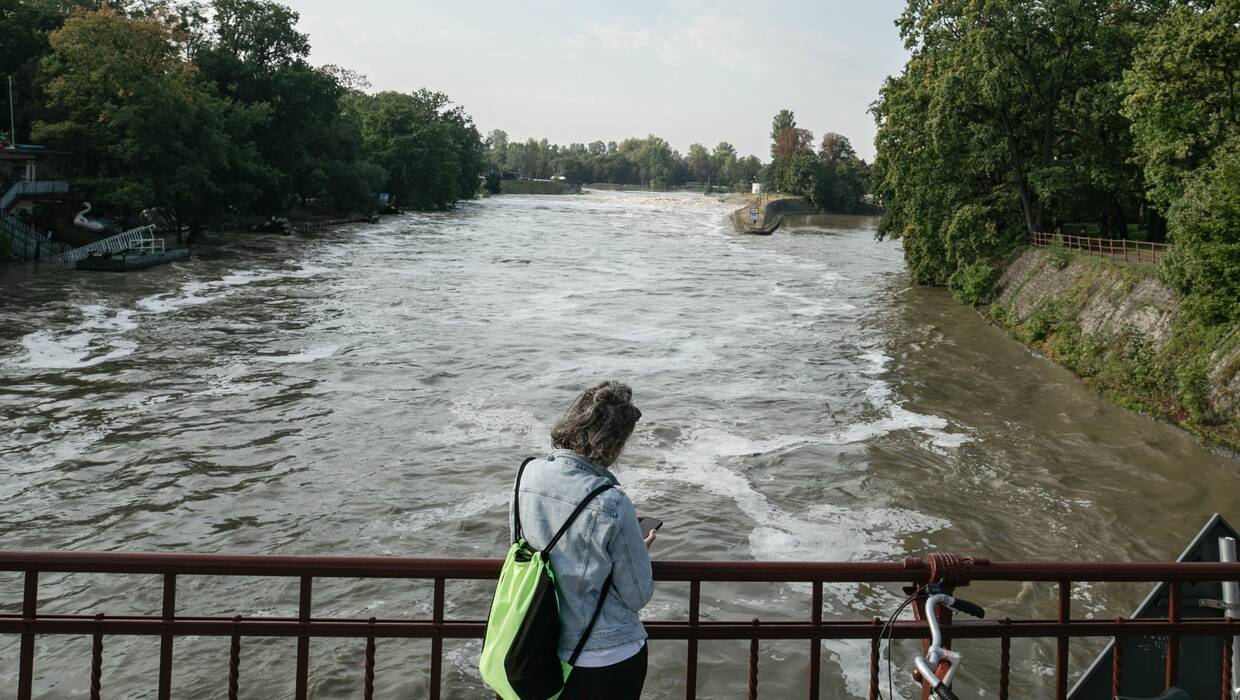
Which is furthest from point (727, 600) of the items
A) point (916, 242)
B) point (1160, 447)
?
point (916, 242)

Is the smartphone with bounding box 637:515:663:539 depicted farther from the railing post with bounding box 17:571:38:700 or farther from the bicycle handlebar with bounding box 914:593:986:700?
the railing post with bounding box 17:571:38:700

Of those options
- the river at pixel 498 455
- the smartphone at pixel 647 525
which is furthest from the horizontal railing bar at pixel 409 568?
the river at pixel 498 455

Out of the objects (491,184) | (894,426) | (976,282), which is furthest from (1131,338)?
(491,184)

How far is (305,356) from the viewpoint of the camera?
27.0 meters

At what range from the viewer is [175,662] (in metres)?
10.5

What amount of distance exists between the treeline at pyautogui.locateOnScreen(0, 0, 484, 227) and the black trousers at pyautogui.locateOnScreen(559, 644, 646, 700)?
52203mm

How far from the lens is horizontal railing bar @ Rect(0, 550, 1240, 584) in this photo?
13.5ft

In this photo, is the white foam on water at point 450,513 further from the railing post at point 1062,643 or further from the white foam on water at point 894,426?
the railing post at point 1062,643

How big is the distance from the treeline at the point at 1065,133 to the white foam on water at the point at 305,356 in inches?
825

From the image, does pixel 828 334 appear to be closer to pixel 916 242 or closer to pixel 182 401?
pixel 916 242

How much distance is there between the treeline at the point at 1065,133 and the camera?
23338 mm

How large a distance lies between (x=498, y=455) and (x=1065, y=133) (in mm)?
29935

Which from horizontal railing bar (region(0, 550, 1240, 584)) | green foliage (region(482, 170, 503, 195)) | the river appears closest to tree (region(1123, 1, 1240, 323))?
the river

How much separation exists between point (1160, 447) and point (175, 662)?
57.5 feet
